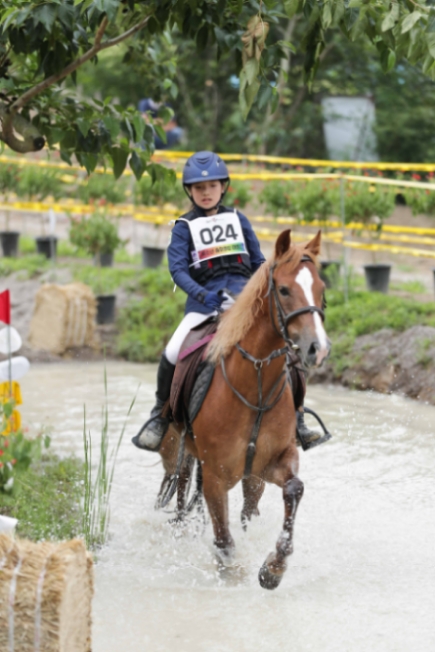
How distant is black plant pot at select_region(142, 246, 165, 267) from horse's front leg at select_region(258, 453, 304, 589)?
9.91 metres

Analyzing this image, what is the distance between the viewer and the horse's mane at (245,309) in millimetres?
5352

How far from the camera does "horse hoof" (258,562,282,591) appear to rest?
18.4 ft

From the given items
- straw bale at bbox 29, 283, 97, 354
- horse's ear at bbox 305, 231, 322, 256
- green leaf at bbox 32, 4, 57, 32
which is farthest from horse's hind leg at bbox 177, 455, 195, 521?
straw bale at bbox 29, 283, 97, 354

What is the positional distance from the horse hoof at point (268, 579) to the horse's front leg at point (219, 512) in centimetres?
46

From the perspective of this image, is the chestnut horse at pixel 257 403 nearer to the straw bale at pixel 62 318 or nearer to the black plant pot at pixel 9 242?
the straw bale at pixel 62 318

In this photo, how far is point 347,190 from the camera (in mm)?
12852

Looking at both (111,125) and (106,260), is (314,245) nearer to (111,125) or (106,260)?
(111,125)

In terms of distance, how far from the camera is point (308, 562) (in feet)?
21.4

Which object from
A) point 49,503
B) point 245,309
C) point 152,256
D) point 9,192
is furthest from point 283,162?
point 245,309

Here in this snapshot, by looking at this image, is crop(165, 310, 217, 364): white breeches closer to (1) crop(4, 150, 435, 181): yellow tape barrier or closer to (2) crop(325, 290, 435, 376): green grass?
(2) crop(325, 290, 435, 376): green grass

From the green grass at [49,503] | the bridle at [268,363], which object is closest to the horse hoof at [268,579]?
the bridle at [268,363]

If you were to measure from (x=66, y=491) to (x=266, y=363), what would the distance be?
277cm

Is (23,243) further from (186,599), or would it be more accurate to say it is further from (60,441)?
(186,599)

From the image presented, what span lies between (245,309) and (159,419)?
1.44 meters
